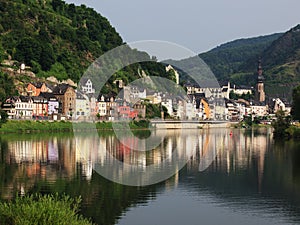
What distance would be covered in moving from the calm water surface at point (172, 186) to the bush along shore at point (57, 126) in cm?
2858

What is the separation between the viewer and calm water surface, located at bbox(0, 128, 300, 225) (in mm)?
22781

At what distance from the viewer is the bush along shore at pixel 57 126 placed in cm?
7406

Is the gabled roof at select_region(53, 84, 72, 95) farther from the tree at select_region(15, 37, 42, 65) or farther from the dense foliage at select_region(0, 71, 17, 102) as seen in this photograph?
the dense foliage at select_region(0, 71, 17, 102)

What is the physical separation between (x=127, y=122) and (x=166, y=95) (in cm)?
3292

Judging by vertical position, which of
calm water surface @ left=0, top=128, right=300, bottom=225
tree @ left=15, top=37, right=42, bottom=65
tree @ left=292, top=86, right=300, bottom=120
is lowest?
calm water surface @ left=0, top=128, right=300, bottom=225

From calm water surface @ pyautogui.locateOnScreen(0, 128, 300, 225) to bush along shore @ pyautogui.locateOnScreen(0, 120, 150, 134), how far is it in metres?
28.6

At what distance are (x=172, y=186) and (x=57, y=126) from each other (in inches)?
2113

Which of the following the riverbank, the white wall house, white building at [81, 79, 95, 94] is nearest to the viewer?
the riverbank

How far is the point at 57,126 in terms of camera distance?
268ft

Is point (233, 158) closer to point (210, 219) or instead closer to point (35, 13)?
point (210, 219)

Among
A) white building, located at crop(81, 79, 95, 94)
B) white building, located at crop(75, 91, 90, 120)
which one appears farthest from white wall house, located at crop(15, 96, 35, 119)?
white building, located at crop(81, 79, 95, 94)

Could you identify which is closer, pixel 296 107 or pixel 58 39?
pixel 296 107

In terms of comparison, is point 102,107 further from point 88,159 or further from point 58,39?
point 88,159

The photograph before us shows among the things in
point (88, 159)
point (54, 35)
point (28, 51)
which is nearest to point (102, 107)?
point (28, 51)
